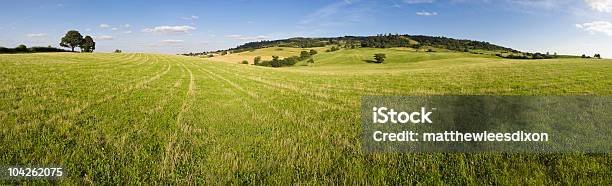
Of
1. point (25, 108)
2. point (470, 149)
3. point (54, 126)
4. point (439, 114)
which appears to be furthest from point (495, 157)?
point (25, 108)

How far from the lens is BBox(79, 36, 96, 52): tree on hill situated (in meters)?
130

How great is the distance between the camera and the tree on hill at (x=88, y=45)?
130 metres

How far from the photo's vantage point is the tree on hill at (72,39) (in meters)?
122

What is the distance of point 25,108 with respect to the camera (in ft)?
36.9

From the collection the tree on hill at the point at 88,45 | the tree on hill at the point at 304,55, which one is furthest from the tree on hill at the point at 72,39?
the tree on hill at the point at 304,55

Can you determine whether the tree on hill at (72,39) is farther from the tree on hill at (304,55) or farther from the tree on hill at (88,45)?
Answer: the tree on hill at (304,55)

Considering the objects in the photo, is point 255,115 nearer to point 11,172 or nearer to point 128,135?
point 128,135

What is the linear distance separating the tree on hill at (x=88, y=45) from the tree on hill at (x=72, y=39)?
266 centimetres

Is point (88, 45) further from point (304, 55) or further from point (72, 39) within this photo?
point (304, 55)

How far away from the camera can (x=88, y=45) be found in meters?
132

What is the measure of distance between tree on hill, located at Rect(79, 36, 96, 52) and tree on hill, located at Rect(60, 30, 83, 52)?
2657 mm

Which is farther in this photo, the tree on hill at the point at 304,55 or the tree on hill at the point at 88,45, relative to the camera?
the tree on hill at the point at 304,55

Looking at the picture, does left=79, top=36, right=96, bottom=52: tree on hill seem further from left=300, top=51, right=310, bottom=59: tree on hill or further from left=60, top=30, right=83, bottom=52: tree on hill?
left=300, top=51, right=310, bottom=59: tree on hill

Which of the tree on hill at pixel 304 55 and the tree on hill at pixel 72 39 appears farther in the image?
the tree on hill at pixel 304 55
